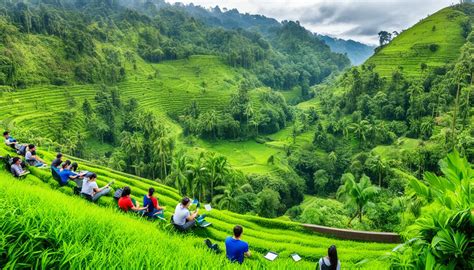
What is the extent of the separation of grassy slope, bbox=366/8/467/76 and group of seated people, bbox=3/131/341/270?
83.1m

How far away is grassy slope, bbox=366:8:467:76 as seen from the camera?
277 feet

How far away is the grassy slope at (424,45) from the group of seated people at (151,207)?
3273 inches

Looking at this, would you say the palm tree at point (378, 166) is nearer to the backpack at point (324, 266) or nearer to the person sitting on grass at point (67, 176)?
the person sitting on grass at point (67, 176)

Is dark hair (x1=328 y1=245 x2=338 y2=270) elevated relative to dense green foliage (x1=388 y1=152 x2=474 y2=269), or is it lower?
lower

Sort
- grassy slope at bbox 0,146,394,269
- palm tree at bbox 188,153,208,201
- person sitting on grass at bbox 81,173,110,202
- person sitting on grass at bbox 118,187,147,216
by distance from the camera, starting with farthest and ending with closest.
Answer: palm tree at bbox 188,153,208,201 → person sitting on grass at bbox 81,173,110,202 → grassy slope at bbox 0,146,394,269 → person sitting on grass at bbox 118,187,147,216

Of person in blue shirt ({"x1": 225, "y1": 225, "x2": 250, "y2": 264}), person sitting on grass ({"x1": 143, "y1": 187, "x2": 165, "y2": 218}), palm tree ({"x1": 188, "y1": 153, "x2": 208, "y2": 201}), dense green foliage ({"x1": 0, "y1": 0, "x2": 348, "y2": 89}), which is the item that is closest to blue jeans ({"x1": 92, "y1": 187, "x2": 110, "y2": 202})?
person sitting on grass ({"x1": 143, "y1": 187, "x2": 165, "y2": 218})

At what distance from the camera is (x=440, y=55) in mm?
84750

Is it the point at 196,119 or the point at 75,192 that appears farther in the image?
the point at 196,119

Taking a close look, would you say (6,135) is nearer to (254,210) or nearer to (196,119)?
(254,210)

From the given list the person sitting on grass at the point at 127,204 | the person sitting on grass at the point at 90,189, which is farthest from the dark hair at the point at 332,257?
the person sitting on grass at the point at 90,189

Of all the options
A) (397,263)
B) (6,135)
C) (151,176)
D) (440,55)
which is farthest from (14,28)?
(440,55)

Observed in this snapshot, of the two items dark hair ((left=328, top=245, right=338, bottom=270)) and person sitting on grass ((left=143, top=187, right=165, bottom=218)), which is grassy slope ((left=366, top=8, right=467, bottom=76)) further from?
dark hair ((left=328, top=245, right=338, bottom=270))

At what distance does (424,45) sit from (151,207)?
322 feet

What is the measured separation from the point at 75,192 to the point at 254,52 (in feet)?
455
